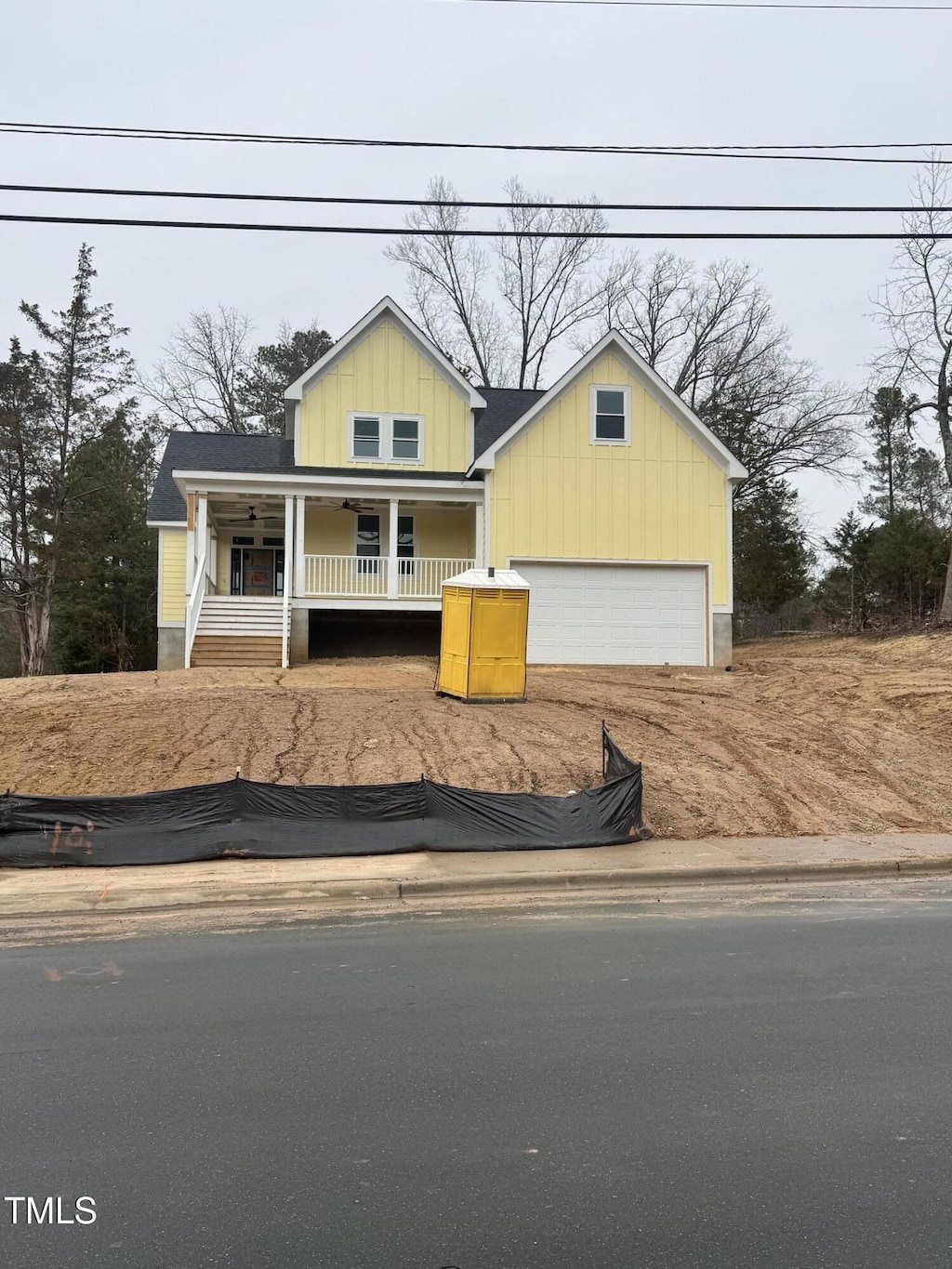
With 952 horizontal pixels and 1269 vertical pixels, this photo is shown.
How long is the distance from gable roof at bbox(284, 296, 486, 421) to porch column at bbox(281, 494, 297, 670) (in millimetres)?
3141

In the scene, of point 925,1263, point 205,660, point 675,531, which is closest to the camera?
point 925,1263

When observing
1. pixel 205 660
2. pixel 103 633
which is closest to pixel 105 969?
pixel 205 660

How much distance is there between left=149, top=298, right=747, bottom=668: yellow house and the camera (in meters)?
23.5

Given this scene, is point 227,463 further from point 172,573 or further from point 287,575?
point 287,575

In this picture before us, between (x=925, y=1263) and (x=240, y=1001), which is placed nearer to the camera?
(x=925, y=1263)

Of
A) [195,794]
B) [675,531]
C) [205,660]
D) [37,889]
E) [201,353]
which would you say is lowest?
[37,889]

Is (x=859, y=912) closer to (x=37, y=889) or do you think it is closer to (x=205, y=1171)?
(x=205, y=1171)

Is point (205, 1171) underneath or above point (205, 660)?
underneath

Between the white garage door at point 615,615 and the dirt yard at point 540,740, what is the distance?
413 centimetres

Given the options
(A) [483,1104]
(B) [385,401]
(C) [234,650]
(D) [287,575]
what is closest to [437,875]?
(A) [483,1104]

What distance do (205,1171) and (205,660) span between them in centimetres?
1858

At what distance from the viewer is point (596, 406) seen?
2436 cm

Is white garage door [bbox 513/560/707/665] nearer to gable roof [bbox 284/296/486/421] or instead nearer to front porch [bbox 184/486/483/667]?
front porch [bbox 184/486/483/667]

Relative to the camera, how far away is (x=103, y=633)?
130 ft
